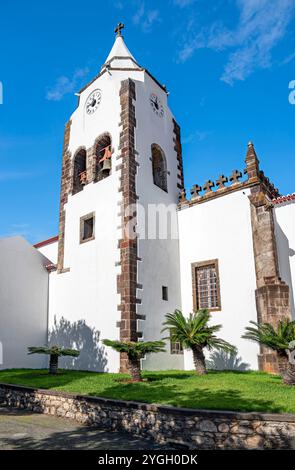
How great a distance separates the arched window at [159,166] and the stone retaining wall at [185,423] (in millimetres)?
12350

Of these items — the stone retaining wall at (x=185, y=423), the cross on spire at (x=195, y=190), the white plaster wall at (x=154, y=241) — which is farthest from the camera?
the cross on spire at (x=195, y=190)

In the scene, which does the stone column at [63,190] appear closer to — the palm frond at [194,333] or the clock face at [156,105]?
the clock face at [156,105]

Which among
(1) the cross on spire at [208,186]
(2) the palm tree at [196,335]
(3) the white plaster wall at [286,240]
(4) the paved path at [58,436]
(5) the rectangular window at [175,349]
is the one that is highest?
(1) the cross on spire at [208,186]

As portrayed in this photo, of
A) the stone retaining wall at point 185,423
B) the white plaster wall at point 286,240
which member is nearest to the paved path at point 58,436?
the stone retaining wall at point 185,423

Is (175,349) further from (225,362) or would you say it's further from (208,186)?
(208,186)

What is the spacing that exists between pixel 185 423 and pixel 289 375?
4.04 metres

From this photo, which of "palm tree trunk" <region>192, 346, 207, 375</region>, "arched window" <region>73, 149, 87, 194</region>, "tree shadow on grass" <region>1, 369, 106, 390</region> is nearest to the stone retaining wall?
"tree shadow on grass" <region>1, 369, 106, 390</region>

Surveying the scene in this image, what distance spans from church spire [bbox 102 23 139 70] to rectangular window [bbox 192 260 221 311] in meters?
11.6

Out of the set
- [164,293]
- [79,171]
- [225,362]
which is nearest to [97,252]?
[164,293]

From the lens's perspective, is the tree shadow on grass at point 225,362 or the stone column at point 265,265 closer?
the stone column at point 265,265

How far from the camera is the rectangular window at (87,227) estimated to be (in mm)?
17812

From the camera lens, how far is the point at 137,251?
51.7 ft
